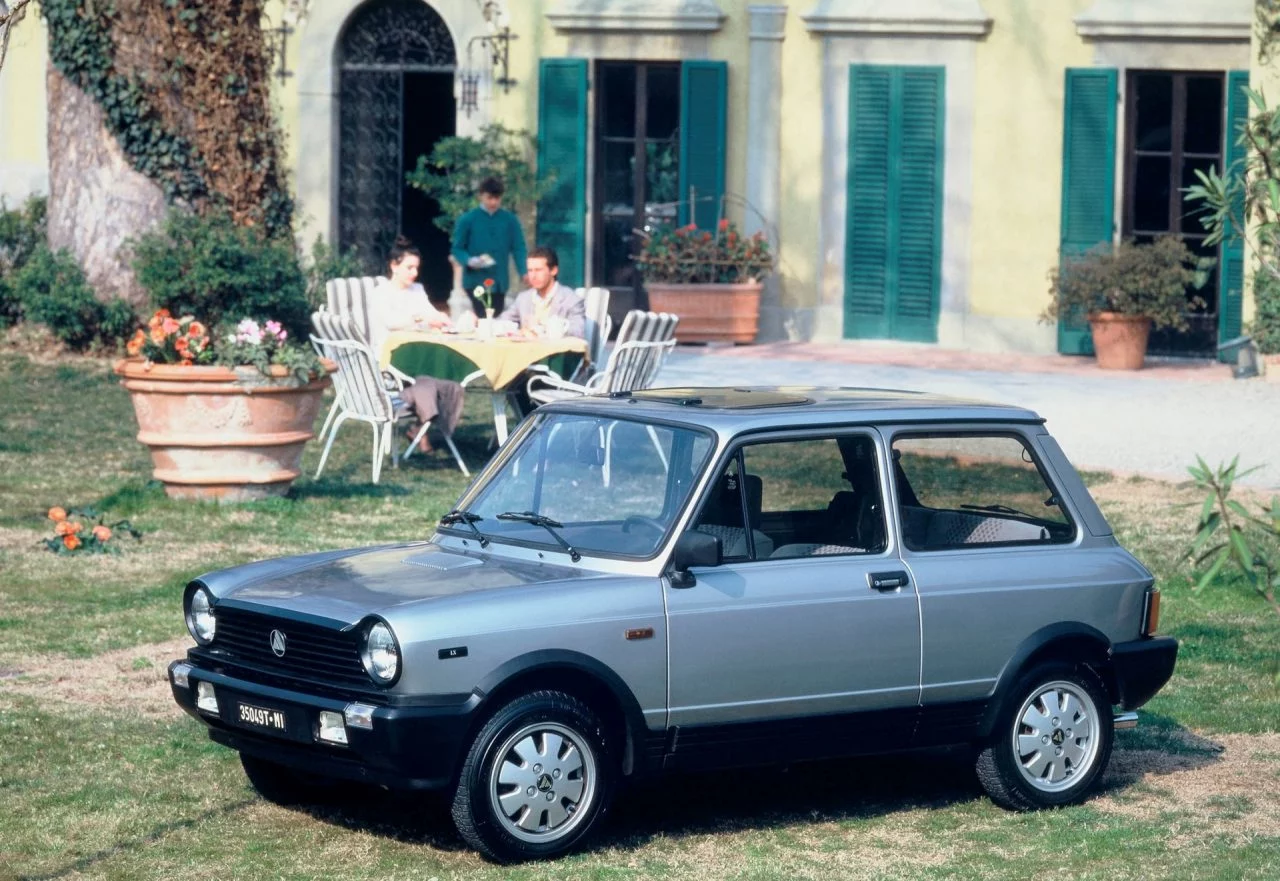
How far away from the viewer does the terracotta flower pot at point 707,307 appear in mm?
20562

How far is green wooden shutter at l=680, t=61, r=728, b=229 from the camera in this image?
69.3ft

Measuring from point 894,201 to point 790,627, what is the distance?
1528 centimetres

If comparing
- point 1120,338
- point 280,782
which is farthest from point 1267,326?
point 280,782

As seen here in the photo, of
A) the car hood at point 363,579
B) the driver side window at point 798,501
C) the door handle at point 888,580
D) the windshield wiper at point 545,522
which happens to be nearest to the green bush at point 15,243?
the car hood at point 363,579

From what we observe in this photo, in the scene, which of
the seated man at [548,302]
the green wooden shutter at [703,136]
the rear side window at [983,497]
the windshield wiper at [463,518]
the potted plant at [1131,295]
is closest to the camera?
the windshield wiper at [463,518]

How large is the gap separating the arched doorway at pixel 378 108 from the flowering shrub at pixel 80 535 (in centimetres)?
1213

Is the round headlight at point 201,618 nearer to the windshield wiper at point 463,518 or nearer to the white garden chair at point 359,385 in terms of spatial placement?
the windshield wiper at point 463,518

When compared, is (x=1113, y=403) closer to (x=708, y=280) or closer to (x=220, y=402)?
(x=708, y=280)

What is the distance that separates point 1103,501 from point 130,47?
32.2 feet

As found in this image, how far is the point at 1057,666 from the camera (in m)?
6.68

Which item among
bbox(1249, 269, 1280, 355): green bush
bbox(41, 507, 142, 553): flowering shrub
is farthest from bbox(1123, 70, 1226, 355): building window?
bbox(41, 507, 142, 553): flowering shrub

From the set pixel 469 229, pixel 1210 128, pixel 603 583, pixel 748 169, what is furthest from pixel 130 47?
pixel 603 583

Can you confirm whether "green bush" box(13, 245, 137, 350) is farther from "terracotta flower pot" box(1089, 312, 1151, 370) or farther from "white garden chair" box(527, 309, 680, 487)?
"terracotta flower pot" box(1089, 312, 1151, 370)

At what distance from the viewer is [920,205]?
2100 centimetres
